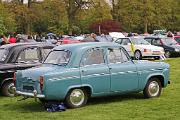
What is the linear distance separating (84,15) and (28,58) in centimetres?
6655

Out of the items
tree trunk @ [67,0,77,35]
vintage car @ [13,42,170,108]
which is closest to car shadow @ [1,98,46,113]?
vintage car @ [13,42,170,108]

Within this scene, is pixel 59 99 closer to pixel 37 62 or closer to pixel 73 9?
pixel 37 62

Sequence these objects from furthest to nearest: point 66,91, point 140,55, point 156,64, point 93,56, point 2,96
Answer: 1. point 140,55
2. point 2,96
3. point 156,64
4. point 93,56
5. point 66,91

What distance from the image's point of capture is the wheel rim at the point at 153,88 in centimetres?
1270

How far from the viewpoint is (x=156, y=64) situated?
1272 cm

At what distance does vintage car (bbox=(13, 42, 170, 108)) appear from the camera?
10992mm

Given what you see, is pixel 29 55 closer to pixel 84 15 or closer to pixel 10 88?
pixel 10 88

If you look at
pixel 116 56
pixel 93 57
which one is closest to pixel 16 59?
pixel 93 57

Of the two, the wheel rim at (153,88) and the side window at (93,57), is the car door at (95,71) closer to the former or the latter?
the side window at (93,57)

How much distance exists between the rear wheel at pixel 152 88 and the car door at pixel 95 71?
135 centimetres

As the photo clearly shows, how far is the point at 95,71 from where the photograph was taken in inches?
457

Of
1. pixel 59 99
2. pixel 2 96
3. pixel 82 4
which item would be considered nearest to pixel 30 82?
pixel 59 99

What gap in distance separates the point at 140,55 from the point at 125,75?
17.6 metres

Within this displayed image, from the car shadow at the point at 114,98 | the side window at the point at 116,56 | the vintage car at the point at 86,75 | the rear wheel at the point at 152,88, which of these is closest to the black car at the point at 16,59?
the vintage car at the point at 86,75
